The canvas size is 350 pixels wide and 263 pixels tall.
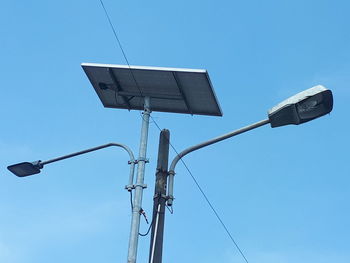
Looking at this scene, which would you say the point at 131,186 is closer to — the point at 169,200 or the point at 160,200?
the point at 160,200

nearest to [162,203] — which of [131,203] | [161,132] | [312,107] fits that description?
[131,203]

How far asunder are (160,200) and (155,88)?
59.3 inches

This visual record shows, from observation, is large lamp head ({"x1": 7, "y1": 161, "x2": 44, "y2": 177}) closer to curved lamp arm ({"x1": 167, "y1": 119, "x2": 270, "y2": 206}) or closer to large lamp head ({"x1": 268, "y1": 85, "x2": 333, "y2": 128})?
curved lamp arm ({"x1": 167, "y1": 119, "x2": 270, "y2": 206})

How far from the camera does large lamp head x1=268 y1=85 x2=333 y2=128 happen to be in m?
7.14

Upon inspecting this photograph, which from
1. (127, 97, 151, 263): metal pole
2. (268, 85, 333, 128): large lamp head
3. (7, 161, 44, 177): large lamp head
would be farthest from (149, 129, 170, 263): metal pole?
(7, 161, 44, 177): large lamp head

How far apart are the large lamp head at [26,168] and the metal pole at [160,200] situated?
1.98 metres

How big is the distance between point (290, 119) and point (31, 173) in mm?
3795

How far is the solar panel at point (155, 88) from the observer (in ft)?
25.0

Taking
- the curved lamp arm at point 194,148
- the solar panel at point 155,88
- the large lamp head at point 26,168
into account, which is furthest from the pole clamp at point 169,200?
the large lamp head at point 26,168

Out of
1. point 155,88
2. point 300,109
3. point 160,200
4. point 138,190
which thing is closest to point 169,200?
point 160,200

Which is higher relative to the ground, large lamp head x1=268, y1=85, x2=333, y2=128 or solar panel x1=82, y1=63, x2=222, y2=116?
solar panel x1=82, y1=63, x2=222, y2=116

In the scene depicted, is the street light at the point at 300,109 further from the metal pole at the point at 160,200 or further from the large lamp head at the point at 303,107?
the metal pole at the point at 160,200

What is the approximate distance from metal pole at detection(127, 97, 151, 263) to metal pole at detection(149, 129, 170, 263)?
0.27 meters

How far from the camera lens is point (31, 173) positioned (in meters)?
8.74
